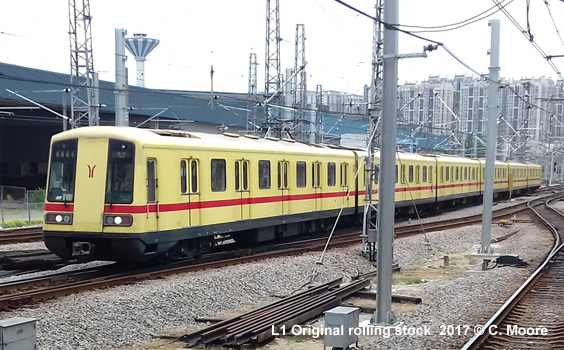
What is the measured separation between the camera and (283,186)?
1770cm

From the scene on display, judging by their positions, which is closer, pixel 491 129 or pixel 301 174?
pixel 491 129

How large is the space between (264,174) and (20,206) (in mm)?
14476

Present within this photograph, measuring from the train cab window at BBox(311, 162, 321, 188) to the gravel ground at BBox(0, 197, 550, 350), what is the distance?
11.4 feet

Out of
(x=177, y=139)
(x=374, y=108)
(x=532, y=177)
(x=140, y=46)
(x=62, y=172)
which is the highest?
(x=140, y=46)

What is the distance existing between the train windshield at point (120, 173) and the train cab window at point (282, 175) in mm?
5725

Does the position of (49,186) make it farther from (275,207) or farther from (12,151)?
(12,151)

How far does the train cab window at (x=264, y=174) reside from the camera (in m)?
16.5

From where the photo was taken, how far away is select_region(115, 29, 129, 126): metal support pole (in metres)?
24.8

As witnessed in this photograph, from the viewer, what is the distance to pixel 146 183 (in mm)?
12484

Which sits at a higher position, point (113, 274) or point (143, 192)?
point (143, 192)

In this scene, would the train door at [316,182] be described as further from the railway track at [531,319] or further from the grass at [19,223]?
the grass at [19,223]

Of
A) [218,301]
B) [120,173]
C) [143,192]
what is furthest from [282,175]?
[218,301]

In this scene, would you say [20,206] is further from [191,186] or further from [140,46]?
[140,46]

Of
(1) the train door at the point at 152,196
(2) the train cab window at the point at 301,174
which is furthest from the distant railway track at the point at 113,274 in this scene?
(2) the train cab window at the point at 301,174
